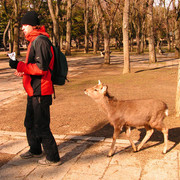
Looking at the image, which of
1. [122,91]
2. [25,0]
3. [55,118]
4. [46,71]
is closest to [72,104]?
[55,118]

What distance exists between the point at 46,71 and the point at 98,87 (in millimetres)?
1146

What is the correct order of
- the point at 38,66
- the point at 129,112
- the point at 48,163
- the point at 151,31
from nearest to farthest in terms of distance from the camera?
the point at 38,66, the point at 48,163, the point at 129,112, the point at 151,31

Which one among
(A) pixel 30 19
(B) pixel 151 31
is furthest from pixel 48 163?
(B) pixel 151 31

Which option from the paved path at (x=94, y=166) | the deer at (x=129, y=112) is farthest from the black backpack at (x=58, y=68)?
the paved path at (x=94, y=166)

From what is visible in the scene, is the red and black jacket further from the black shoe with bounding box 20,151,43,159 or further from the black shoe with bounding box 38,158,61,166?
the black shoe with bounding box 20,151,43,159

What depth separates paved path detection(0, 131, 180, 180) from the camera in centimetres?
402

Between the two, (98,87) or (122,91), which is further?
(122,91)

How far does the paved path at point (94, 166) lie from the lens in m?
4.02

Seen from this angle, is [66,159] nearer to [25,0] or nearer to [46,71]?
[46,71]

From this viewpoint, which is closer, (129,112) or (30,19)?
(30,19)

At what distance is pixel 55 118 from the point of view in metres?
7.66

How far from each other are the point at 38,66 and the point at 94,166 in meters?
1.87

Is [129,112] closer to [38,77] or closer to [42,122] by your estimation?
[42,122]

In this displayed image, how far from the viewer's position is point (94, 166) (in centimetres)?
434
